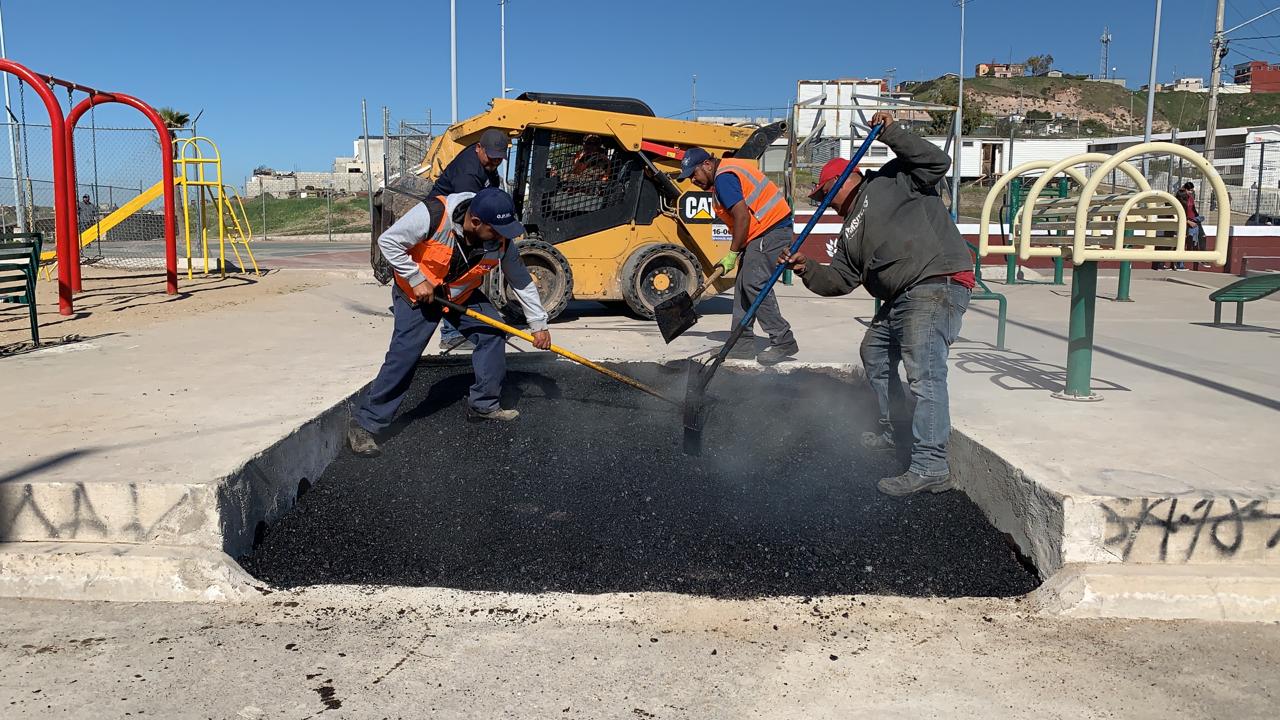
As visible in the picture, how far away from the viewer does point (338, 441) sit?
5004mm

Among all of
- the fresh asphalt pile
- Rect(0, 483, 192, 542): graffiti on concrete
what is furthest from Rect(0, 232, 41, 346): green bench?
Rect(0, 483, 192, 542): graffiti on concrete

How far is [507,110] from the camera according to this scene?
28.9ft

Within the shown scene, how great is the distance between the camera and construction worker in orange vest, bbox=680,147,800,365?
671 cm

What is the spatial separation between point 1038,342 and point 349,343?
5865mm

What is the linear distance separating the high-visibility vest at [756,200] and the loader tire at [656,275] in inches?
96.4

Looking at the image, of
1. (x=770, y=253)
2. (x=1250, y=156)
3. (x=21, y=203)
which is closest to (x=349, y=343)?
(x=770, y=253)

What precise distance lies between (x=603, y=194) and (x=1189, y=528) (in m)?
6.75

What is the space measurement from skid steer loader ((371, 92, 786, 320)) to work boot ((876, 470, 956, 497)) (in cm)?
507

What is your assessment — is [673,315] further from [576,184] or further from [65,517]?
[65,517]

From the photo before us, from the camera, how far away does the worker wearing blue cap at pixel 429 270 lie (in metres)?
4.77

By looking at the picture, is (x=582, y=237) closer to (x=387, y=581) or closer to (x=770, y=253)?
(x=770, y=253)

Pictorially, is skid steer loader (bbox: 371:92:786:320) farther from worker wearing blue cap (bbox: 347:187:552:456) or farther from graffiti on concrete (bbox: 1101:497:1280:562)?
graffiti on concrete (bbox: 1101:497:1280:562)

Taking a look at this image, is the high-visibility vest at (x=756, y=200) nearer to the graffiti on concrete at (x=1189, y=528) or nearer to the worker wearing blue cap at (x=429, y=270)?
the worker wearing blue cap at (x=429, y=270)

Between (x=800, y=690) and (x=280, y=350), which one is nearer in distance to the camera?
(x=800, y=690)
